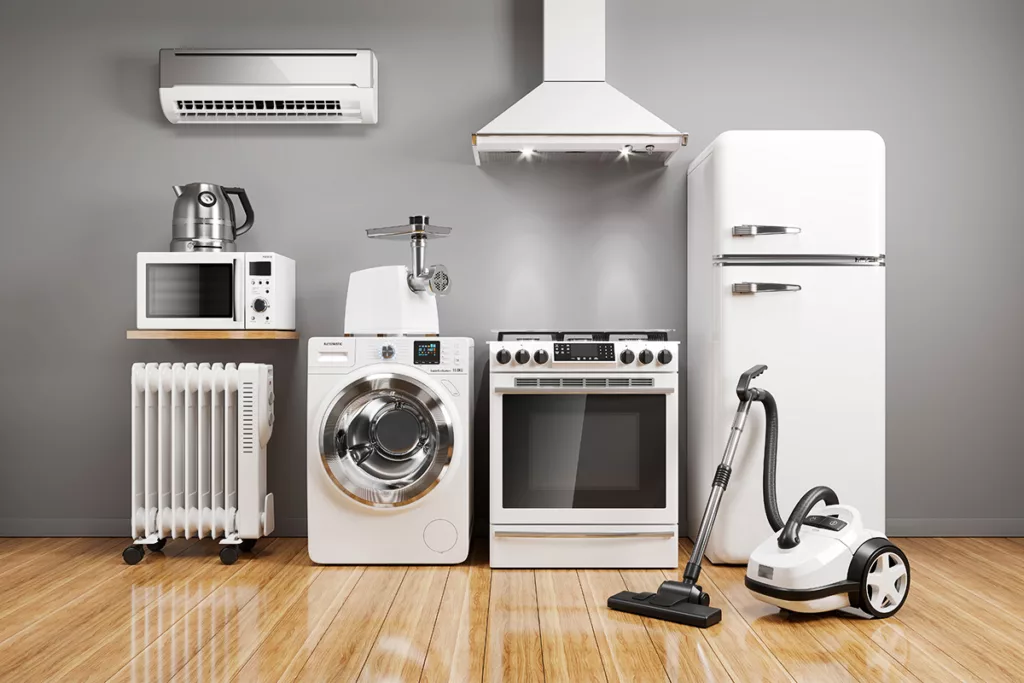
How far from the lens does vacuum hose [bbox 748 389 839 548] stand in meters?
2.42

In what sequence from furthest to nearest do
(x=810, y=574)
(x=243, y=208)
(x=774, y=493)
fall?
1. (x=243, y=208)
2. (x=774, y=493)
3. (x=810, y=574)

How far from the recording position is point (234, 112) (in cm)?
351

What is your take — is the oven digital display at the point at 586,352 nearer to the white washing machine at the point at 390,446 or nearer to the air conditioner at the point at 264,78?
the white washing machine at the point at 390,446

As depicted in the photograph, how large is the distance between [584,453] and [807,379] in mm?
926

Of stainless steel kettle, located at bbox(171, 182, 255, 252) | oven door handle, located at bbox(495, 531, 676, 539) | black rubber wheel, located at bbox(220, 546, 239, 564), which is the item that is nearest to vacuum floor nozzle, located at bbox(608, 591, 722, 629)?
oven door handle, located at bbox(495, 531, 676, 539)

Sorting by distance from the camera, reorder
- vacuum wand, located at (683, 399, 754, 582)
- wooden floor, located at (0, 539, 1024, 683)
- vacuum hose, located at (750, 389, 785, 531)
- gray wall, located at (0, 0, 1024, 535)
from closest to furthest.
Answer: wooden floor, located at (0, 539, 1024, 683), vacuum wand, located at (683, 399, 754, 582), vacuum hose, located at (750, 389, 785, 531), gray wall, located at (0, 0, 1024, 535)

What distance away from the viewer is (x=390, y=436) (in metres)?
3.07

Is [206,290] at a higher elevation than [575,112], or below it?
below

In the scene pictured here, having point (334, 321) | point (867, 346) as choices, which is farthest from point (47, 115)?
point (867, 346)

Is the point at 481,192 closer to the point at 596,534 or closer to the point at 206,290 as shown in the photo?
the point at 206,290

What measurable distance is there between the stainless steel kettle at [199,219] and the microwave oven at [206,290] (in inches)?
3.7

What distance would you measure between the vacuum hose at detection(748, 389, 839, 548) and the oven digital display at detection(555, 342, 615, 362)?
55 centimetres

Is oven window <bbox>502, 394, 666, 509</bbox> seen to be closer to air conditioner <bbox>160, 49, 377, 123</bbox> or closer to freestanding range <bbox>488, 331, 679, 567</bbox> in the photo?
freestanding range <bbox>488, 331, 679, 567</bbox>

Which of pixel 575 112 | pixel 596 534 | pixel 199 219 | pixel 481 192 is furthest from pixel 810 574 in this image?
pixel 199 219
